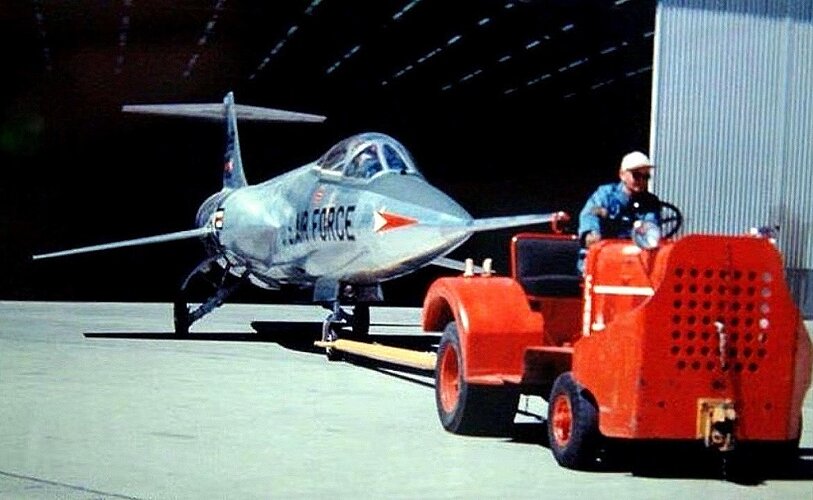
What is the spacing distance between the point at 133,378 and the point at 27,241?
73.9ft

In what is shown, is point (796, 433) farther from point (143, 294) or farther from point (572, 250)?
point (143, 294)

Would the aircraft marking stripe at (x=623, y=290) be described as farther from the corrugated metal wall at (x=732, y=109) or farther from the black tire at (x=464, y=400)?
the corrugated metal wall at (x=732, y=109)

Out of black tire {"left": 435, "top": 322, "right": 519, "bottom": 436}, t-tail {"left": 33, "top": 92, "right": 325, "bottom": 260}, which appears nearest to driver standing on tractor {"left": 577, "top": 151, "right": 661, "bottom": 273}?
black tire {"left": 435, "top": 322, "right": 519, "bottom": 436}

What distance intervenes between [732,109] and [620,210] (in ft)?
54.7

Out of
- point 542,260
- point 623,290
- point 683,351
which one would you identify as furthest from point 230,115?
point 683,351

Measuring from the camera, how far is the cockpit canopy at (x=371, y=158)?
16.3 meters

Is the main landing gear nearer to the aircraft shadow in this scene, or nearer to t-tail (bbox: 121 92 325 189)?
the aircraft shadow

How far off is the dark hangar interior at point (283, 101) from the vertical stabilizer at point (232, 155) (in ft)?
13.1

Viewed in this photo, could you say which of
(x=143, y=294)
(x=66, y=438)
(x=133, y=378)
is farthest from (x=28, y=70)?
(x=66, y=438)

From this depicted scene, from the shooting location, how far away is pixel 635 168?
344 inches

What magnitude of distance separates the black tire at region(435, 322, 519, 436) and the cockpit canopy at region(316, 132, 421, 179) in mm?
6389

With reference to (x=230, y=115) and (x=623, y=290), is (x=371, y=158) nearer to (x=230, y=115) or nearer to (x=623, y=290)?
(x=230, y=115)

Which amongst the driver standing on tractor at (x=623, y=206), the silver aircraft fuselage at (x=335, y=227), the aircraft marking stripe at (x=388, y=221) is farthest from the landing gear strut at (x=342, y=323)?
the driver standing on tractor at (x=623, y=206)

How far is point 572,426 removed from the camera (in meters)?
7.96
